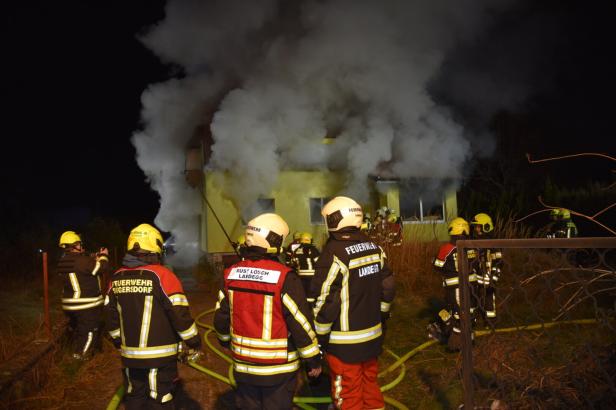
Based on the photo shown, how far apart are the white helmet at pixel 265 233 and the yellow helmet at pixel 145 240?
0.91 meters

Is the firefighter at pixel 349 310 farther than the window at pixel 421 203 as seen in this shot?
No

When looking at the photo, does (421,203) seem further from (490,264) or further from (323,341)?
(323,341)

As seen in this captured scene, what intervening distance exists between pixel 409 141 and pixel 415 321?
833cm

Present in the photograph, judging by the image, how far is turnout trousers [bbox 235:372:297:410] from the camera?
2990 mm

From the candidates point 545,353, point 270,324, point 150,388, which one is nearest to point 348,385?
point 270,324

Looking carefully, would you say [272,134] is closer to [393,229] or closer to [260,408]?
[393,229]

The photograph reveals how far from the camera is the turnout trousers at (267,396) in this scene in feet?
9.81

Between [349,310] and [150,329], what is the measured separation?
1.55 m

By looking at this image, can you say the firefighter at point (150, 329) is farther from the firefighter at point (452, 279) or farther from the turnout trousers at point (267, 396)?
the firefighter at point (452, 279)

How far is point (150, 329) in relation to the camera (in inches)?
132

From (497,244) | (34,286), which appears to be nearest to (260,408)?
(497,244)

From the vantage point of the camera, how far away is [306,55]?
14508mm

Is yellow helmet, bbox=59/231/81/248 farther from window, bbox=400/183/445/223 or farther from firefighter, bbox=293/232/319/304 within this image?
window, bbox=400/183/445/223

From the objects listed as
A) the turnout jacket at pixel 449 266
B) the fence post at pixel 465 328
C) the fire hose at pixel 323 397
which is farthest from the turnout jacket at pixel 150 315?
the turnout jacket at pixel 449 266
